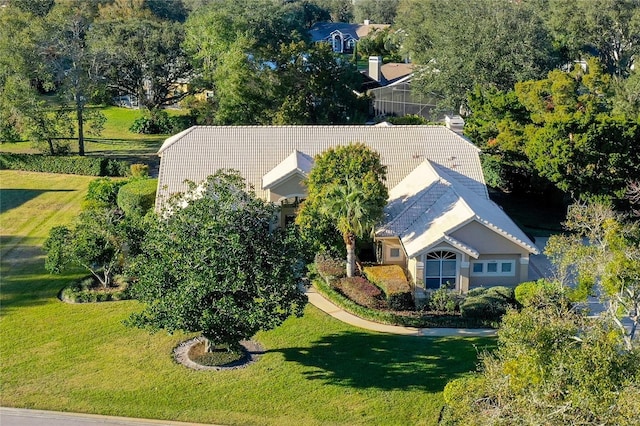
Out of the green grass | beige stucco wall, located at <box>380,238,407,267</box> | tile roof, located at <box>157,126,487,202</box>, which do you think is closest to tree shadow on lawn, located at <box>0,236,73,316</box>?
the green grass

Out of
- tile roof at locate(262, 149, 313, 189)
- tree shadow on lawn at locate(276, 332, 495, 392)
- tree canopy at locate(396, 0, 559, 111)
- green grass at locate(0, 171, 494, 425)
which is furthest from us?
tree canopy at locate(396, 0, 559, 111)

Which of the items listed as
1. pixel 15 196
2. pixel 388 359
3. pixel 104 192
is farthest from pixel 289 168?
pixel 15 196

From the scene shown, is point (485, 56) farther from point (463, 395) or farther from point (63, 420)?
point (63, 420)

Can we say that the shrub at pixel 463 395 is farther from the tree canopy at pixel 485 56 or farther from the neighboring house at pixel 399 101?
the neighboring house at pixel 399 101

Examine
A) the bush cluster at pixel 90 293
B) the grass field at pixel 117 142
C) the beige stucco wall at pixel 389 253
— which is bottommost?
the bush cluster at pixel 90 293

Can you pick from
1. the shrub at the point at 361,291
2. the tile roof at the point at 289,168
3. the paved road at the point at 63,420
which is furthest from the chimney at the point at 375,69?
the paved road at the point at 63,420

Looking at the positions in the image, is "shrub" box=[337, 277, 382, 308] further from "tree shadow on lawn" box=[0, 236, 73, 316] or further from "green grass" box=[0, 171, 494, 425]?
"tree shadow on lawn" box=[0, 236, 73, 316]
